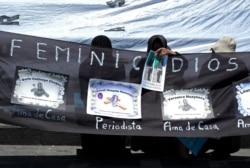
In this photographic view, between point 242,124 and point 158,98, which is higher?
point 158,98

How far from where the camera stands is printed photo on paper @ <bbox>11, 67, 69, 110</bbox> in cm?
803

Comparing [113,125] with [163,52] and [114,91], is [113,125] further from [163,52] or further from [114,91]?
[163,52]

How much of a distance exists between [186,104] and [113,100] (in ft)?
2.33

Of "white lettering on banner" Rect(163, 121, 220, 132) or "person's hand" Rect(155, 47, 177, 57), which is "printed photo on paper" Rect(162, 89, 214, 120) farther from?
"person's hand" Rect(155, 47, 177, 57)

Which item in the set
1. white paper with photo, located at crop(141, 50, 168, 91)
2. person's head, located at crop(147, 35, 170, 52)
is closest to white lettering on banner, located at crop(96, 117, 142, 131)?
white paper with photo, located at crop(141, 50, 168, 91)

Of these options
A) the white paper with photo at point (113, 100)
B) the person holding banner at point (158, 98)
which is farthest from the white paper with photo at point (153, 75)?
the white paper with photo at point (113, 100)

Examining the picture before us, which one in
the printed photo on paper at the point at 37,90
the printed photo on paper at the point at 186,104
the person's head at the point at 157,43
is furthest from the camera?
the person's head at the point at 157,43

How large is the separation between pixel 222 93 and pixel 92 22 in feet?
10.9

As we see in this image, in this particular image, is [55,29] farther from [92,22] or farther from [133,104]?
[133,104]

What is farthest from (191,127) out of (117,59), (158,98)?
(117,59)

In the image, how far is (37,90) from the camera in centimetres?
805

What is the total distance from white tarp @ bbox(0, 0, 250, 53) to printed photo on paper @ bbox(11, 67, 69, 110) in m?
3.00

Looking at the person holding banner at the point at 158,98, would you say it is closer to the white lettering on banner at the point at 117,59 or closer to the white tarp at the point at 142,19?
the white lettering on banner at the point at 117,59

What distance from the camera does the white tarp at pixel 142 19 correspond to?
11.1 m
